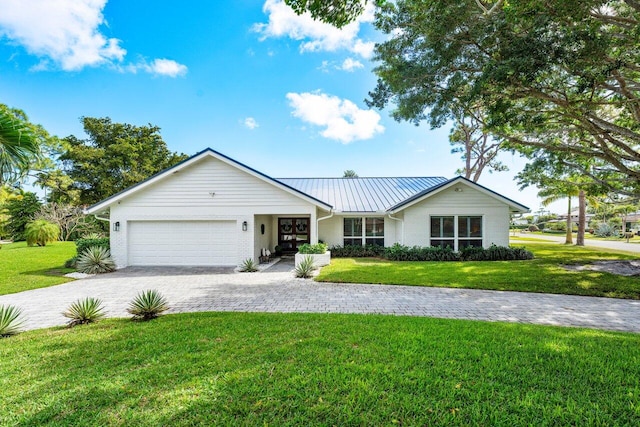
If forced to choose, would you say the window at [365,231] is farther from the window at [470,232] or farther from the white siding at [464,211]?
the window at [470,232]

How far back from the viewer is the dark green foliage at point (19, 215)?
27375mm

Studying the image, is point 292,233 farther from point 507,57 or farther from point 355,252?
point 507,57

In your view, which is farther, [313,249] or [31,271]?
[313,249]

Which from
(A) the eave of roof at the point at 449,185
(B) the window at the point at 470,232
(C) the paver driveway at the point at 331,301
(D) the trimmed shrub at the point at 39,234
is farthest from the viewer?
(D) the trimmed shrub at the point at 39,234

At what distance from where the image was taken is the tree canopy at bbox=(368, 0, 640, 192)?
7.26m

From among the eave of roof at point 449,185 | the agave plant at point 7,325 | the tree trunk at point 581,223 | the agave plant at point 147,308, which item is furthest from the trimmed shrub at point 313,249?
the tree trunk at point 581,223

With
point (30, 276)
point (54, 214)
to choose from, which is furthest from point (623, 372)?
point (54, 214)

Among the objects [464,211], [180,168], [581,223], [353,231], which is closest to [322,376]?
[180,168]

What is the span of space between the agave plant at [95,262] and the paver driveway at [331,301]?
1759 mm

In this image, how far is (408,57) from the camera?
9.18 metres

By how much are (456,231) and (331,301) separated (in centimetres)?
1102

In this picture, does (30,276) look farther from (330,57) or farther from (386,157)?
(386,157)

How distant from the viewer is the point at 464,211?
1535 cm

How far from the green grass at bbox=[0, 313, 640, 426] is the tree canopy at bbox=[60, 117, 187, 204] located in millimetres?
30479
